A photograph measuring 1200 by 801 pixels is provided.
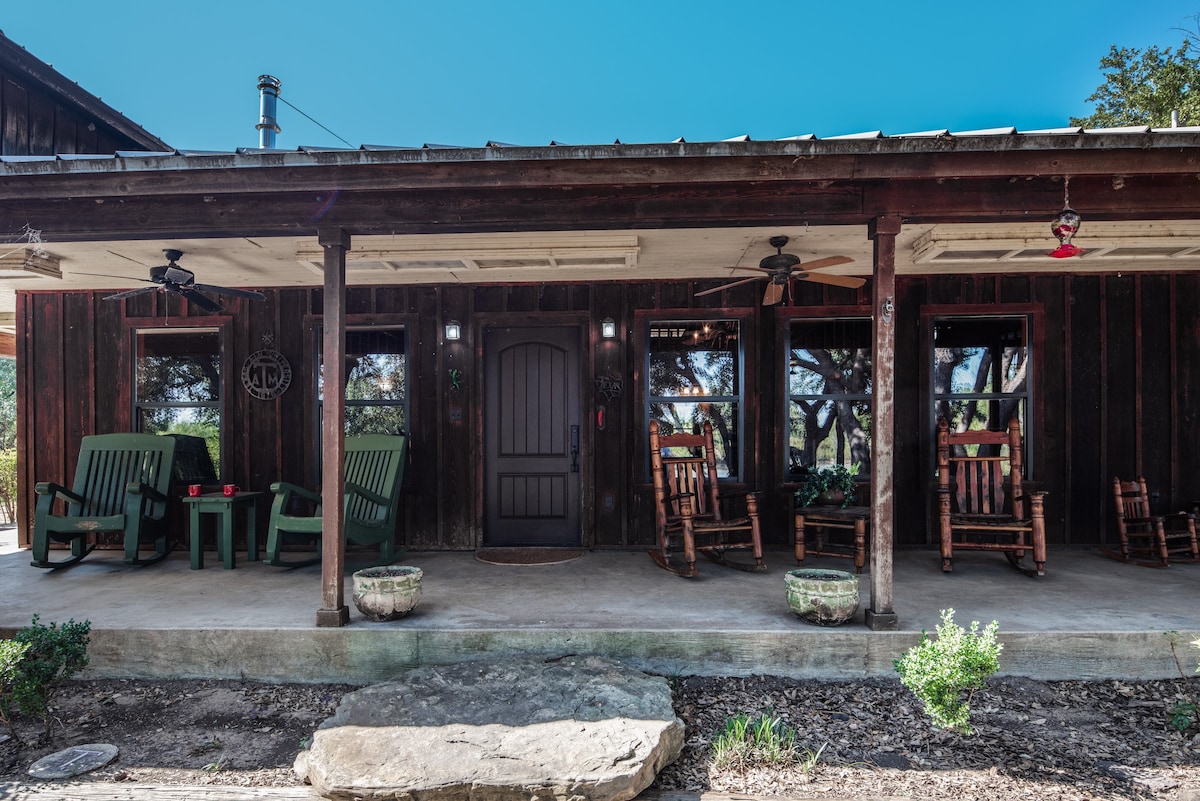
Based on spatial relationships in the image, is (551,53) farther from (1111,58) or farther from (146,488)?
(146,488)

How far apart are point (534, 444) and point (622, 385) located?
0.82m

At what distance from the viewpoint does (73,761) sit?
2.59 metres

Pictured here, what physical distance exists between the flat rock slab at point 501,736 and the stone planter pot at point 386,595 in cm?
38

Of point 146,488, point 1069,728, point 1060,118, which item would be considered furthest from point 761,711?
point 1060,118

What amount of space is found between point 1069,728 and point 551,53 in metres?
21.5

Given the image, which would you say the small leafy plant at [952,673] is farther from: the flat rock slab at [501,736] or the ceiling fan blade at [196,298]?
the ceiling fan blade at [196,298]

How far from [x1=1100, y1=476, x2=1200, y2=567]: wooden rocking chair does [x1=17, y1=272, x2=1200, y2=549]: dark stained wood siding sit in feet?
0.64

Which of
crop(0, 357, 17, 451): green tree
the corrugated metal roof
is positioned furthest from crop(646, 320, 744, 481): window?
crop(0, 357, 17, 451): green tree

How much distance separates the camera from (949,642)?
261 cm

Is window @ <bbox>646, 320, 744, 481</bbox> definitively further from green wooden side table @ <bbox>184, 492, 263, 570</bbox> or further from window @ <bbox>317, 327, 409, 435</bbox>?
green wooden side table @ <bbox>184, 492, 263, 570</bbox>

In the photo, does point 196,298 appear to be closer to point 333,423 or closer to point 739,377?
point 333,423

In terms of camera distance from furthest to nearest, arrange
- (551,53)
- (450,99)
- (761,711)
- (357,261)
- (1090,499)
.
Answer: (450,99)
(551,53)
(1090,499)
(357,261)
(761,711)

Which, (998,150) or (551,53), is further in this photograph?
(551,53)

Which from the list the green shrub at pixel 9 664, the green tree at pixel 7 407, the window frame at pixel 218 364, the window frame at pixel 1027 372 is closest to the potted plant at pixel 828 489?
the window frame at pixel 1027 372
